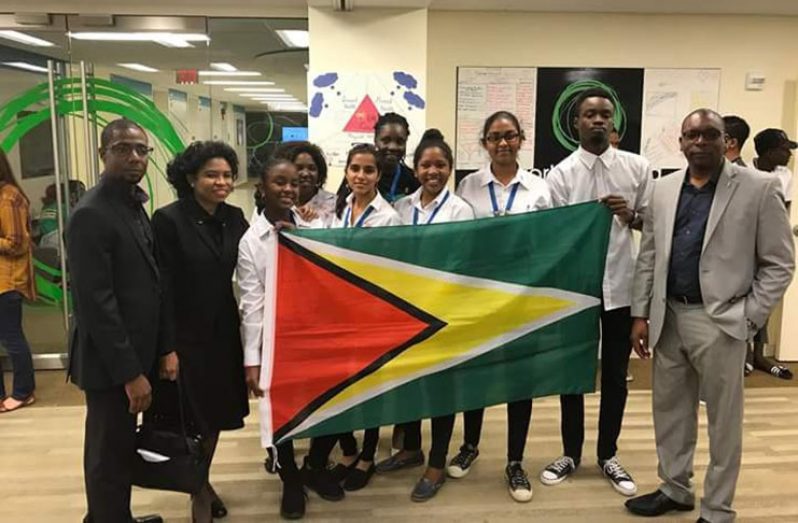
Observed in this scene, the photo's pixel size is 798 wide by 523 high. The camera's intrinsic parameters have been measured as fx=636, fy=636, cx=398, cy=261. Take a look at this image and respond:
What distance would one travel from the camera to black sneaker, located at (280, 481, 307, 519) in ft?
8.66

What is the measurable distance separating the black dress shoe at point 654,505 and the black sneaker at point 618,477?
0.13 meters

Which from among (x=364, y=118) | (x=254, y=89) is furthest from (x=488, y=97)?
(x=254, y=89)

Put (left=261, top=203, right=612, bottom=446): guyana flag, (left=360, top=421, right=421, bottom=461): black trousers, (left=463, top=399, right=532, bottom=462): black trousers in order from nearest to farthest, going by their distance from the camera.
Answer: (left=261, top=203, right=612, bottom=446): guyana flag → (left=463, top=399, right=532, bottom=462): black trousers → (left=360, top=421, right=421, bottom=461): black trousers

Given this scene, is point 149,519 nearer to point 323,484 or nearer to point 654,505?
point 323,484

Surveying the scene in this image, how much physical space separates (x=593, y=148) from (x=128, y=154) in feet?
5.99

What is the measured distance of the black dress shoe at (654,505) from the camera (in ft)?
8.67

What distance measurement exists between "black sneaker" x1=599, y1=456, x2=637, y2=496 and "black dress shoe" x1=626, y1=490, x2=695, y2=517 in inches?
5.2

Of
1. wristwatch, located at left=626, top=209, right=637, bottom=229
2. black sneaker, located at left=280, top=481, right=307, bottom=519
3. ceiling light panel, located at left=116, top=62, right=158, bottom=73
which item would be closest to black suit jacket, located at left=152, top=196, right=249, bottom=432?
black sneaker, located at left=280, top=481, right=307, bottom=519

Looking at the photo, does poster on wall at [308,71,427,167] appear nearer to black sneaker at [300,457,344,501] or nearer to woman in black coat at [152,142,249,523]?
woman in black coat at [152,142,249,523]

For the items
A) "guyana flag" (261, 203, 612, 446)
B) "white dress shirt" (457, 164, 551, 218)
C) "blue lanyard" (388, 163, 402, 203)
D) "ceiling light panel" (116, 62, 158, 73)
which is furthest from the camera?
"ceiling light panel" (116, 62, 158, 73)

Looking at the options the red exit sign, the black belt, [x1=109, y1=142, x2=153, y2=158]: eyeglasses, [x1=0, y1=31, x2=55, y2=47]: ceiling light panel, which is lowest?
the black belt

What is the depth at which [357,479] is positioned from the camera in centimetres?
290

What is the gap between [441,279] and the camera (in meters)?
2.62

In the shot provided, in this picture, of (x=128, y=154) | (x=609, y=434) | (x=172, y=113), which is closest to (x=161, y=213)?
(x=128, y=154)
